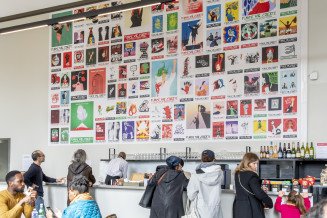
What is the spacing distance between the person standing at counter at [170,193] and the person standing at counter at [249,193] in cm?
74

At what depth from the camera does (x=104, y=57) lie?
10.8m

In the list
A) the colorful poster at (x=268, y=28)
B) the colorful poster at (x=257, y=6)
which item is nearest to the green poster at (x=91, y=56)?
the colorful poster at (x=257, y=6)

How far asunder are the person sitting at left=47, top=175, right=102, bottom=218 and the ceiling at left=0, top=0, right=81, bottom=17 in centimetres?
780

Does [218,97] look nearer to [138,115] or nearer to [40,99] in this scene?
[138,115]

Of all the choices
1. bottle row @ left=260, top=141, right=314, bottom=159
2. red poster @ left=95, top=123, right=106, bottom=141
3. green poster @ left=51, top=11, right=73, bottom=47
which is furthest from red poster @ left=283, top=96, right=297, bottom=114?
green poster @ left=51, top=11, right=73, bottom=47

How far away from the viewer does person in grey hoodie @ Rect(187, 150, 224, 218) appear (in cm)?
558

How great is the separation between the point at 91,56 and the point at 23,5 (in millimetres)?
2181

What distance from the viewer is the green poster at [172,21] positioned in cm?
990

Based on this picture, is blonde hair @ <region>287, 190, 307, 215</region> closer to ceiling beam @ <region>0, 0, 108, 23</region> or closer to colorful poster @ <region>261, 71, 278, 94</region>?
colorful poster @ <region>261, 71, 278, 94</region>

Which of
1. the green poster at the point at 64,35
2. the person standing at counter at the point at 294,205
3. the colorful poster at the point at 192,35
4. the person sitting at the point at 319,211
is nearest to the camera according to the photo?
the person sitting at the point at 319,211

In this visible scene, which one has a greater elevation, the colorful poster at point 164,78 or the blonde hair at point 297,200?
the colorful poster at point 164,78

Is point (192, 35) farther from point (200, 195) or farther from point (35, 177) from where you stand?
point (200, 195)

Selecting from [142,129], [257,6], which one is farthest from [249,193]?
[142,129]

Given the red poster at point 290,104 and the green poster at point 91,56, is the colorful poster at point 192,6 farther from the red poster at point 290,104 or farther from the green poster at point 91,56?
the red poster at point 290,104
